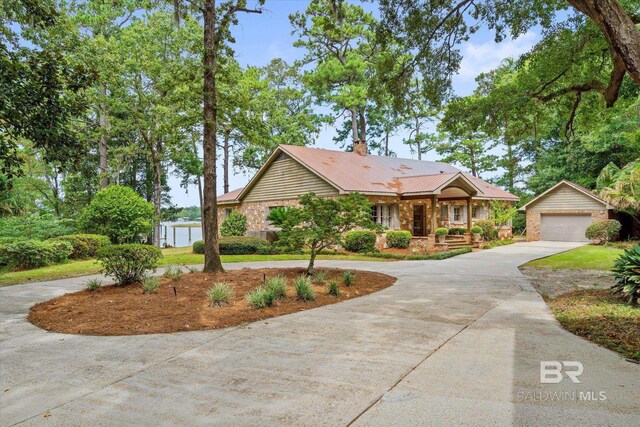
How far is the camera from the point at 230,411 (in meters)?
3.10

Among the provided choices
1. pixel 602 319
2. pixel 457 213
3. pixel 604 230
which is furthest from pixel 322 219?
pixel 604 230

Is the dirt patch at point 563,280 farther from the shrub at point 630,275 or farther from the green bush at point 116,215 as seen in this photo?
the green bush at point 116,215

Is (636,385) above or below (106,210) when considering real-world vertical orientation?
below

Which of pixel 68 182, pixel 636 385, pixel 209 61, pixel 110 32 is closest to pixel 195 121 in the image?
pixel 209 61

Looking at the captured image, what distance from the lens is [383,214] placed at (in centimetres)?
2148

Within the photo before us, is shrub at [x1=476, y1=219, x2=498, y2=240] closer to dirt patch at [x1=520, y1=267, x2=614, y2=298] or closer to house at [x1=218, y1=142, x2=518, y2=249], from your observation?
house at [x1=218, y1=142, x2=518, y2=249]

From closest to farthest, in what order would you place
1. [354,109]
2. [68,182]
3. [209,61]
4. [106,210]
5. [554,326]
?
[554,326], [209,61], [106,210], [68,182], [354,109]

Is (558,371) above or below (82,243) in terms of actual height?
below

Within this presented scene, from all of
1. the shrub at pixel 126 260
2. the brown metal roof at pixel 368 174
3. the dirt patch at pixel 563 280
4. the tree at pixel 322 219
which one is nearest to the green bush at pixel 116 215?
the brown metal roof at pixel 368 174

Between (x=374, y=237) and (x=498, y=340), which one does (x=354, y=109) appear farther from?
(x=498, y=340)

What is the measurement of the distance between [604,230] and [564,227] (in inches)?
140

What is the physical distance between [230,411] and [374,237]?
53.2 feet

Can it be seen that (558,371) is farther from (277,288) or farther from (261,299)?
(277,288)

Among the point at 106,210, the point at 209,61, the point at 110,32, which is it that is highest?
the point at 110,32
